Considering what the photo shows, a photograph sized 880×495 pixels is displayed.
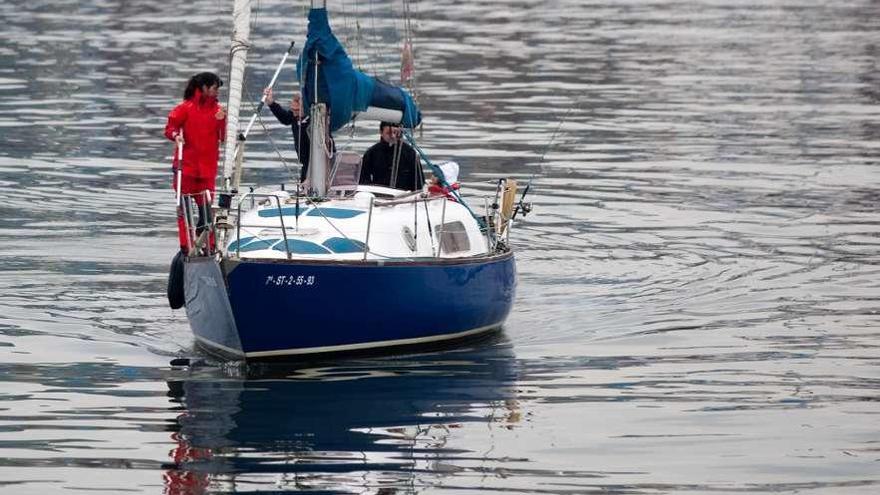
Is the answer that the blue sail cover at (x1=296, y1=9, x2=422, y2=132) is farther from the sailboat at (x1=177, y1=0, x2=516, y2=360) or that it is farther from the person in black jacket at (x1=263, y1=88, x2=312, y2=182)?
the person in black jacket at (x1=263, y1=88, x2=312, y2=182)

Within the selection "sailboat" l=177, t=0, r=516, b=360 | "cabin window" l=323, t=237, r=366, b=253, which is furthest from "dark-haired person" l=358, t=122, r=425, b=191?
"cabin window" l=323, t=237, r=366, b=253

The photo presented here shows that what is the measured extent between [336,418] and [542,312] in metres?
6.51

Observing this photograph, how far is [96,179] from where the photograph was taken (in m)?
36.2

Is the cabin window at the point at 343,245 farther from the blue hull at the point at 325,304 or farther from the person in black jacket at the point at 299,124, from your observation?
the person in black jacket at the point at 299,124

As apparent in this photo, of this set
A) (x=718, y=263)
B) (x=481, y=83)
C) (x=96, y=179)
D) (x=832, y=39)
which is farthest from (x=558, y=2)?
(x=718, y=263)

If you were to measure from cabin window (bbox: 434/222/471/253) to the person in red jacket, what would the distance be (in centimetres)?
280

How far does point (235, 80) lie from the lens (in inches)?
849

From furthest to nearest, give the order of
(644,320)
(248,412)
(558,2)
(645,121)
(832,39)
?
(558,2)
(832,39)
(645,121)
(644,320)
(248,412)

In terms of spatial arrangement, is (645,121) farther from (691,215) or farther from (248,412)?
(248,412)

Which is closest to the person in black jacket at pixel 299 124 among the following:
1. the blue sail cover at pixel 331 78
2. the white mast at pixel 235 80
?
the blue sail cover at pixel 331 78

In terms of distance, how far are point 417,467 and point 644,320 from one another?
7925 millimetres

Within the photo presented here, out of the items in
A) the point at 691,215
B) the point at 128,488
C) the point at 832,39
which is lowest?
the point at 128,488

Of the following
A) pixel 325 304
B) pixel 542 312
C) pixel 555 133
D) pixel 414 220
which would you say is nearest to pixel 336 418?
pixel 325 304

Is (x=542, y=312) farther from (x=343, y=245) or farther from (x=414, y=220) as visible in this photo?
(x=343, y=245)
